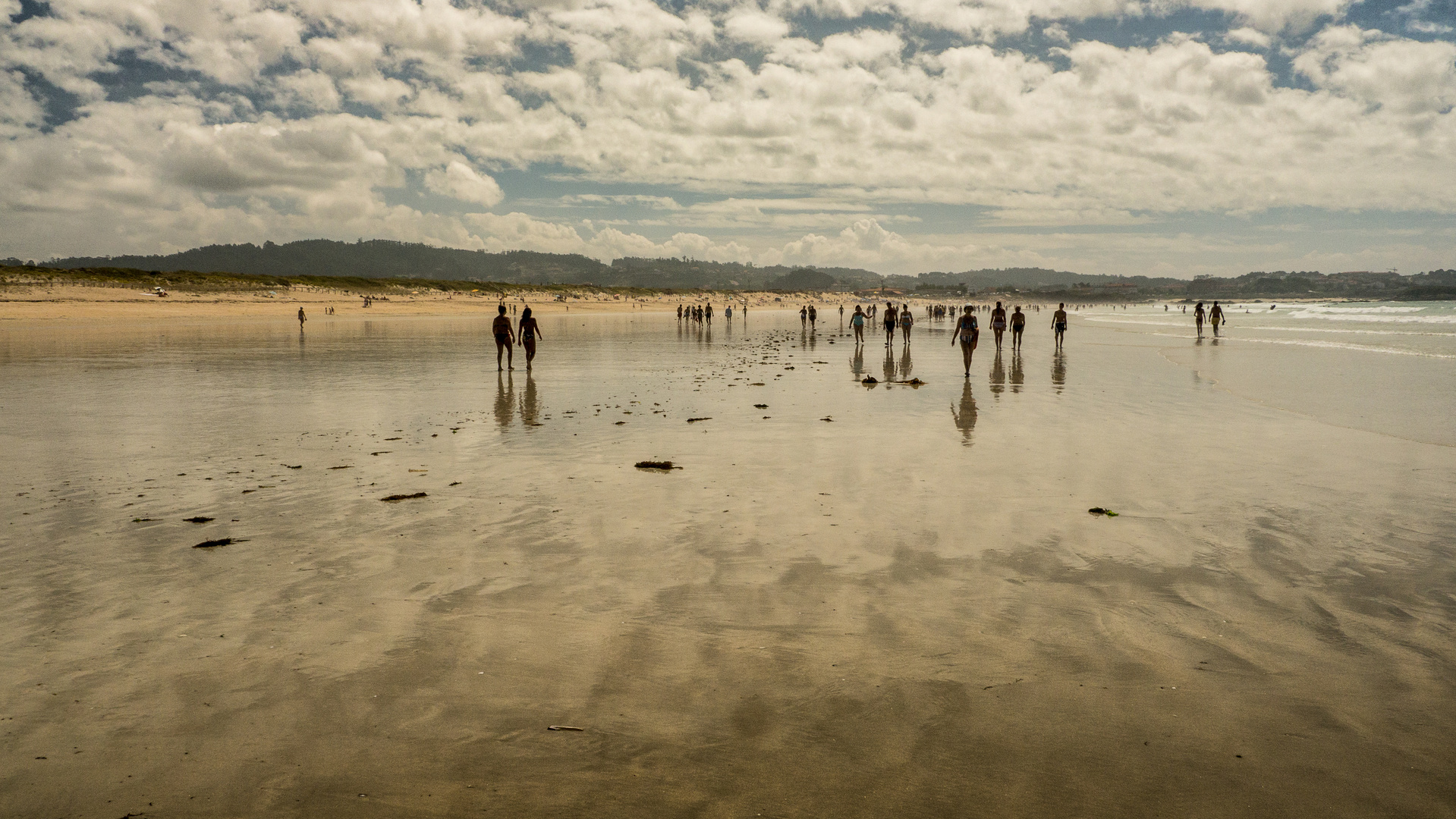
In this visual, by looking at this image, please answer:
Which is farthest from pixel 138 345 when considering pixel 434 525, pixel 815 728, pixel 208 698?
pixel 815 728

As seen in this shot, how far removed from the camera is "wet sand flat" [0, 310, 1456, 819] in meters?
4.11

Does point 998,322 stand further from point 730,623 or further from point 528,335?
point 730,623

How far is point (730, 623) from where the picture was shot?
6.03 meters

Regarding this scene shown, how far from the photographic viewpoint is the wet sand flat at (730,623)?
411cm

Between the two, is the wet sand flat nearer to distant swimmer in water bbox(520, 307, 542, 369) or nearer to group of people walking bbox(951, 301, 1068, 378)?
group of people walking bbox(951, 301, 1068, 378)

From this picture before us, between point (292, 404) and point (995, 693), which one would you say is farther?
point (292, 404)

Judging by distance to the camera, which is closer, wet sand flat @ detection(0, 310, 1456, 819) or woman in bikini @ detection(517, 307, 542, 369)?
wet sand flat @ detection(0, 310, 1456, 819)

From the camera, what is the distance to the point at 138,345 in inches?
1547

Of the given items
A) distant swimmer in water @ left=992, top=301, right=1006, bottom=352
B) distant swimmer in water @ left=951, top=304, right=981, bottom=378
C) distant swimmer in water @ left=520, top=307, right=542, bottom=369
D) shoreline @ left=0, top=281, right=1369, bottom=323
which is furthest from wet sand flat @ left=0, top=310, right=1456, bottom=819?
shoreline @ left=0, top=281, right=1369, bottom=323

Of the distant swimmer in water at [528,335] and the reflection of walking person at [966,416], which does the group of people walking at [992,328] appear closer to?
the reflection of walking person at [966,416]

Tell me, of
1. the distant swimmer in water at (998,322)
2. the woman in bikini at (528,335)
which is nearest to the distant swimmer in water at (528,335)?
the woman in bikini at (528,335)

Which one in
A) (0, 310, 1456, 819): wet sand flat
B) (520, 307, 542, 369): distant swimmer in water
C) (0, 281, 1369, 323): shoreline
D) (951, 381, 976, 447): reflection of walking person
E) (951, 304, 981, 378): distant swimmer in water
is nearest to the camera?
(0, 310, 1456, 819): wet sand flat

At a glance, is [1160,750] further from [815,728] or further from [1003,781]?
[815,728]

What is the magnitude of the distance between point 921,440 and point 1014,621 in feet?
25.9
